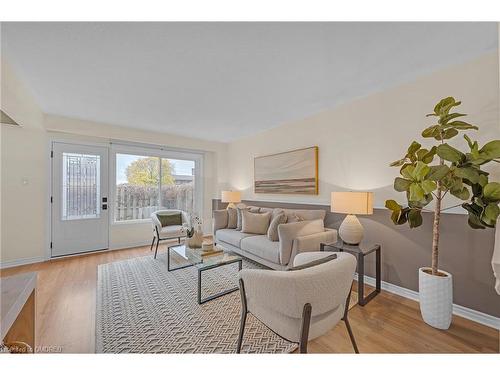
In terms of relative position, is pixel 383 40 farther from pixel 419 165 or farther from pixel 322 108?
pixel 322 108

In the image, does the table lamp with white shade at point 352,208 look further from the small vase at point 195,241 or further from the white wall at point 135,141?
the white wall at point 135,141

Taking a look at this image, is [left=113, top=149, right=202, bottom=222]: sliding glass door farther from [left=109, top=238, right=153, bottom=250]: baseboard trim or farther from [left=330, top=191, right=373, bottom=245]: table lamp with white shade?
[left=330, top=191, right=373, bottom=245]: table lamp with white shade

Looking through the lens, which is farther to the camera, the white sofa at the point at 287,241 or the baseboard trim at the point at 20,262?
the baseboard trim at the point at 20,262

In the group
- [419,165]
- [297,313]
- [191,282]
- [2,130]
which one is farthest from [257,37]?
[2,130]

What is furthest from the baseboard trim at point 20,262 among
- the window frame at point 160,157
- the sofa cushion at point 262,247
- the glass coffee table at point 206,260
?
the sofa cushion at point 262,247

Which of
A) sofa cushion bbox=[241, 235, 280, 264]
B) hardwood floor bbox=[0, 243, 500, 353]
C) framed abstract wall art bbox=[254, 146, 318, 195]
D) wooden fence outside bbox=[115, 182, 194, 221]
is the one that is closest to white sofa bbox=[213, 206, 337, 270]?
sofa cushion bbox=[241, 235, 280, 264]

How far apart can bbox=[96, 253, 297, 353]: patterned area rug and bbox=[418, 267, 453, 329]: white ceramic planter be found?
1179mm

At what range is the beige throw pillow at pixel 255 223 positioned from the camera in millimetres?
3270

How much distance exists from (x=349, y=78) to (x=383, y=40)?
1.91ft

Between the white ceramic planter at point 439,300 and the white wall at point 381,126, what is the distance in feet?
3.05

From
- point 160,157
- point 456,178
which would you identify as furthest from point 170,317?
point 160,157

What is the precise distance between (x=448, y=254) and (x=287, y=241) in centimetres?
150

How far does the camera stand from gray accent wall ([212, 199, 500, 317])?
1.78 metres

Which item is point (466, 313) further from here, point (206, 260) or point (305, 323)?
point (206, 260)
